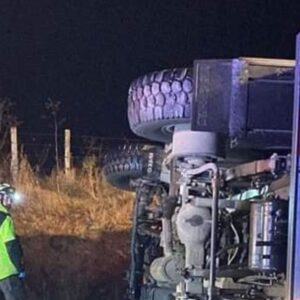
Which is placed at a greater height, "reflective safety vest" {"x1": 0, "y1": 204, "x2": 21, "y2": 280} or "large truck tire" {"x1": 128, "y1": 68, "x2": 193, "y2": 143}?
"large truck tire" {"x1": 128, "y1": 68, "x2": 193, "y2": 143}

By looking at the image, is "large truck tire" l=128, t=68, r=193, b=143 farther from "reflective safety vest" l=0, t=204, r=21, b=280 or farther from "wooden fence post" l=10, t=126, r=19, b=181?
"wooden fence post" l=10, t=126, r=19, b=181

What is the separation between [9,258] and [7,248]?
9 centimetres

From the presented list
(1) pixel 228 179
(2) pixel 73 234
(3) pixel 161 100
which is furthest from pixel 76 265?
(1) pixel 228 179

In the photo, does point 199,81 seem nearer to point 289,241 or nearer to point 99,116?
point 289,241

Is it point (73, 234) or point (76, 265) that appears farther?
point (73, 234)

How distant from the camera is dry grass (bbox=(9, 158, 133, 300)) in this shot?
468 inches

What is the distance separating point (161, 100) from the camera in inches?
220

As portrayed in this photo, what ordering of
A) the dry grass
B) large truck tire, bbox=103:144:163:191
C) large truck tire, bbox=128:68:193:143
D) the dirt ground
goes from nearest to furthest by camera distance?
large truck tire, bbox=128:68:193:143 → large truck tire, bbox=103:144:163:191 → the dirt ground → the dry grass

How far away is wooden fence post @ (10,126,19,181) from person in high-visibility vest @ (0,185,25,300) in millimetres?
3830

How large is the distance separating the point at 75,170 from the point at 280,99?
8628 mm

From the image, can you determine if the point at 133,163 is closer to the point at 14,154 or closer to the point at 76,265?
the point at 76,265

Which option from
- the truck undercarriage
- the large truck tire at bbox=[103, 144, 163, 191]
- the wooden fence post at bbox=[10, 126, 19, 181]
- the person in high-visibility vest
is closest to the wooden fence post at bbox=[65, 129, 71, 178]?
the wooden fence post at bbox=[10, 126, 19, 181]

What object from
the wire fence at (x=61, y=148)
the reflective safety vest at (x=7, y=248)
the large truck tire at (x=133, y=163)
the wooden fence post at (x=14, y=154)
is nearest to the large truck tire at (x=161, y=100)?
the large truck tire at (x=133, y=163)

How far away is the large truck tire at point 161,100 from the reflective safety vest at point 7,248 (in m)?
2.92
